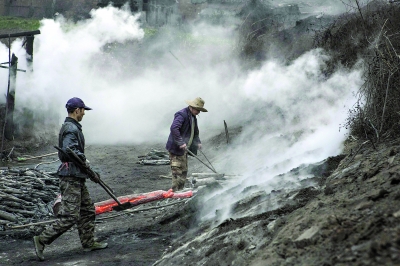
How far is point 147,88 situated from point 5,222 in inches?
727

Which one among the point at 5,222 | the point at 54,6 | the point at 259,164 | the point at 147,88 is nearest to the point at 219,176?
the point at 259,164

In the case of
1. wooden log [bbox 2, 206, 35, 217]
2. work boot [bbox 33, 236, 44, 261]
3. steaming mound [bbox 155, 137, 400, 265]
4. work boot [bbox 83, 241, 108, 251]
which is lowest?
wooden log [bbox 2, 206, 35, 217]

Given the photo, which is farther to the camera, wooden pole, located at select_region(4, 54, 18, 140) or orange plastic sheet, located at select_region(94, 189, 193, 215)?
wooden pole, located at select_region(4, 54, 18, 140)

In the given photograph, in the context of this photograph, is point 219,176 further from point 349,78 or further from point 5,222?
point 349,78

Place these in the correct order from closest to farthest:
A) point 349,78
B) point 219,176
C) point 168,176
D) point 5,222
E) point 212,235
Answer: point 212,235 < point 5,222 < point 219,176 < point 168,176 < point 349,78

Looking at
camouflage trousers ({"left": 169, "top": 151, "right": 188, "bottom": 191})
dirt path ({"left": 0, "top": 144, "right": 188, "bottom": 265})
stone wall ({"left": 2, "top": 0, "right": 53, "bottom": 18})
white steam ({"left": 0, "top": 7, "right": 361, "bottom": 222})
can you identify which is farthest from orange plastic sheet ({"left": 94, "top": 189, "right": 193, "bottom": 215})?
stone wall ({"left": 2, "top": 0, "right": 53, "bottom": 18})

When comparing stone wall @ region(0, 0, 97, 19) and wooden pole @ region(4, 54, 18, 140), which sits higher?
stone wall @ region(0, 0, 97, 19)

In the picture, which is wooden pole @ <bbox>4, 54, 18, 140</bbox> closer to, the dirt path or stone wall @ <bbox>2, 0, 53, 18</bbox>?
the dirt path

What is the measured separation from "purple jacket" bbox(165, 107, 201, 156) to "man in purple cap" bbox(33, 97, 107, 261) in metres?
2.60

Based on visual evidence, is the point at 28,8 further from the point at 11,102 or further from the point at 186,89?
the point at 11,102

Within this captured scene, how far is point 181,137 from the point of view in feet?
29.8

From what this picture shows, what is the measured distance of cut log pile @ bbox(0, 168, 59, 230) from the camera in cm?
810

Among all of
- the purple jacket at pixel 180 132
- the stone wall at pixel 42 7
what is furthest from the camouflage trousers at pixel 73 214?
the stone wall at pixel 42 7

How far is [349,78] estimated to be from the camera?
14641 mm
